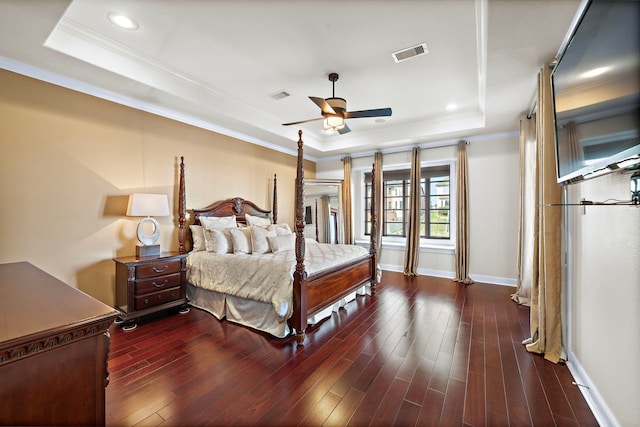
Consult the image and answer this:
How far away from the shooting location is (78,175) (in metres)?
2.92

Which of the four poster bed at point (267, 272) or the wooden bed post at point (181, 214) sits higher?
the wooden bed post at point (181, 214)

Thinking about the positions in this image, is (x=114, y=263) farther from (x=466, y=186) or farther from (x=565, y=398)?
(x=466, y=186)

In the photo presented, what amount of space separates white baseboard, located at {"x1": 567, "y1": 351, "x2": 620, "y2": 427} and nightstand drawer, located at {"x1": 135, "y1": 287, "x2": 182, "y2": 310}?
3884 mm

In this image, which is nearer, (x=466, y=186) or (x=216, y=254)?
(x=216, y=254)

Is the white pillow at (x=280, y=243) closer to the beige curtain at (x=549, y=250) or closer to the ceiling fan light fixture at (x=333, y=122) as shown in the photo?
the ceiling fan light fixture at (x=333, y=122)

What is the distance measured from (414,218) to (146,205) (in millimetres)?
4585

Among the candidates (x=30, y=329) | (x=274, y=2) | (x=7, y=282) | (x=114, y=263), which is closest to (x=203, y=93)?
(x=274, y=2)

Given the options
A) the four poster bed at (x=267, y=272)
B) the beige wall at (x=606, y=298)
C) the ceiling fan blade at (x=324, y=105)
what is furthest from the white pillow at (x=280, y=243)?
the beige wall at (x=606, y=298)

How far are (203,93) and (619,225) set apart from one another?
14.0 feet

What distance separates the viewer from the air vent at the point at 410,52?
8.82 ft

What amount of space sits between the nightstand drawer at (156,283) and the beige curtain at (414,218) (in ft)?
13.7

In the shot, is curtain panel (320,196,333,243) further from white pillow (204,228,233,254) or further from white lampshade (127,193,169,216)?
white lampshade (127,193,169,216)

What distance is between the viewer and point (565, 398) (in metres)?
1.84

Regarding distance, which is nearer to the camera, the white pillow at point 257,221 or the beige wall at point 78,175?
the beige wall at point 78,175
